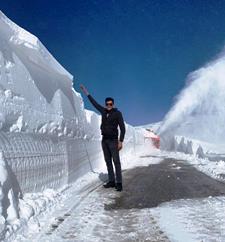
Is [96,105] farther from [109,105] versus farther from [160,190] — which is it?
[160,190]

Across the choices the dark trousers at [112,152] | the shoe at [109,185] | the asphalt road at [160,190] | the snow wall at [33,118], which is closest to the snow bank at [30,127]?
the snow wall at [33,118]

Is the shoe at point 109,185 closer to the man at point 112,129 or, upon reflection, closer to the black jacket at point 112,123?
the man at point 112,129

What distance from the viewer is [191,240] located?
4285 millimetres

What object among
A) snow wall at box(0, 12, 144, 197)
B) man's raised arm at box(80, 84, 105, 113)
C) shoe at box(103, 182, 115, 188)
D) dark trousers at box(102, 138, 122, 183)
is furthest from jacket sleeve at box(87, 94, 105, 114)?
shoe at box(103, 182, 115, 188)

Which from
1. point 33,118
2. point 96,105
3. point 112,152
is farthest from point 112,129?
point 33,118

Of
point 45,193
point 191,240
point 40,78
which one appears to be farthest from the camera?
point 40,78

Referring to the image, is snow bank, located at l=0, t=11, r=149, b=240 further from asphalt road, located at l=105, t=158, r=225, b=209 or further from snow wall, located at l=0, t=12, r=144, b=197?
asphalt road, located at l=105, t=158, r=225, b=209

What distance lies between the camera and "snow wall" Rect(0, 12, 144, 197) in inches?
245

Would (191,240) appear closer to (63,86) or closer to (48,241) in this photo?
(48,241)

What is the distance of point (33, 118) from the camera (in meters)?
7.31

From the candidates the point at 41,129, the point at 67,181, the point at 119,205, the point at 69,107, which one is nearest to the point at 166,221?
the point at 119,205

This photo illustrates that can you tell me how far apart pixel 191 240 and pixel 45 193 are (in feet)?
11.7

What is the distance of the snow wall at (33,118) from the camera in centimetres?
621

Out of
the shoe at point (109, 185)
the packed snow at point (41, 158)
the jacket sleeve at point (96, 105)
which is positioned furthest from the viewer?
the jacket sleeve at point (96, 105)
